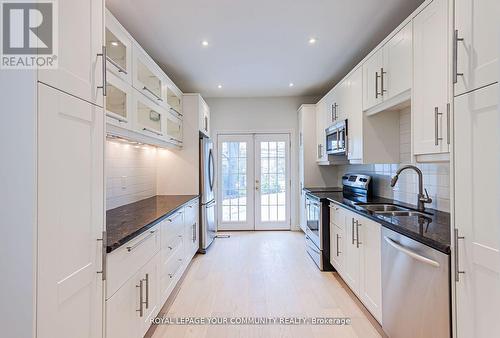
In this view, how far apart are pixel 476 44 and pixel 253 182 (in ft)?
15.5

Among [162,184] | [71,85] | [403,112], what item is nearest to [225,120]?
[162,184]

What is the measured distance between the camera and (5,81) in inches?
37.9

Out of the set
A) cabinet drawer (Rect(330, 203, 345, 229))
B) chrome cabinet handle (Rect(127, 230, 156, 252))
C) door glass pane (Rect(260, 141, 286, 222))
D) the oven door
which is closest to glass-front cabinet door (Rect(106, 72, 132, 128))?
chrome cabinet handle (Rect(127, 230, 156, 252))

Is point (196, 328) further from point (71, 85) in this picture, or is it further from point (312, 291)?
point (71, 85)

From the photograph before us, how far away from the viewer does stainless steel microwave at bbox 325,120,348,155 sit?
3543 mm

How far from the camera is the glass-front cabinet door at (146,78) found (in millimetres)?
2533

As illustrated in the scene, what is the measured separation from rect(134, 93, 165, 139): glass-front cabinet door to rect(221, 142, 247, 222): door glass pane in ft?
8.48

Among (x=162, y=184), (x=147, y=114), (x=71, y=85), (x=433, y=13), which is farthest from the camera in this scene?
(x=162, y=184)

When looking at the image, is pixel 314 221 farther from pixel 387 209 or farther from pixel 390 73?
pixel 390 73

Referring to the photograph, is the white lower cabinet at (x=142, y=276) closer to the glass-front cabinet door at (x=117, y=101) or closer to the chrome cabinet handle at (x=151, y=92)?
the glass-front cabinet door at (x=117, y=101)

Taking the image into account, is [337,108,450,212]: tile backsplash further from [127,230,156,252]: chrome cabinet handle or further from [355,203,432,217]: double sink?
[127,230,156,252]: chrome cabinet handle

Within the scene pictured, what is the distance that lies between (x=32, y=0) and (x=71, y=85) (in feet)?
0.97

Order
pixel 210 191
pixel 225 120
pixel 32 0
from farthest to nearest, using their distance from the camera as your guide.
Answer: pixel 225 120 < pixel 210 191 < pixel 32 0

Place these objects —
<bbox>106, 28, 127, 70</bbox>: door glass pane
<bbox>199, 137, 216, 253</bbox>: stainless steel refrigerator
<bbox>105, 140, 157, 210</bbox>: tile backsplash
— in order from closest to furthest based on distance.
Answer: <bbox>106, 28, 127, 70</bbox>: door glass pane → <bbox>105, 140, 157, 210</bbox>: tile backsplash → <bbox>199, 137, 216, 253</bbox>: stainless steel refrigerator
